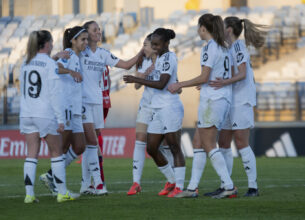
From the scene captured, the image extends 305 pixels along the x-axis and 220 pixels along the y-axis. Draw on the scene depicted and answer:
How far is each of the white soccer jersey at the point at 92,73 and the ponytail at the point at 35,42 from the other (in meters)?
1.11

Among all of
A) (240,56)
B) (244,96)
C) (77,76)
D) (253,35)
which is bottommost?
(244,96)

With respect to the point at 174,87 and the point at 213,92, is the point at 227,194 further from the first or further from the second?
the point at 174,87

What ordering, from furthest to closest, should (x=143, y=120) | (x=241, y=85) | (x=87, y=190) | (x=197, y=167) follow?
1. (x=87, y=190)
2. (x=143, y=120)
3. (x=241, y=85)
4. (x=197, y=167)

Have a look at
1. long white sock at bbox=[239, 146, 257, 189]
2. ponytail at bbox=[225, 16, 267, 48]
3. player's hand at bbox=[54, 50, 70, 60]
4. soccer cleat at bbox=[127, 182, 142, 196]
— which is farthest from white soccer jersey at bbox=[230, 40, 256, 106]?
player's hand at bbox=[54, 50, 70, 60]

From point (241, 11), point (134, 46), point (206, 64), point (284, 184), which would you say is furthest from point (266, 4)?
point (206, 64)

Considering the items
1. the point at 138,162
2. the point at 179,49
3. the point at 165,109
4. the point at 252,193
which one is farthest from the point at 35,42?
the point at 179,49

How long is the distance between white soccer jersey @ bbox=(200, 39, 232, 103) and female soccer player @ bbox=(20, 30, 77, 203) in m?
1.56

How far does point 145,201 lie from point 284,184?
2.81 m

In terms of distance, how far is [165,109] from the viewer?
26.7 ft

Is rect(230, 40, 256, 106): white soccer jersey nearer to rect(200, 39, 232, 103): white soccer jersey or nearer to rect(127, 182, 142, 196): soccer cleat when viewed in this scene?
rect(200, 39, 232, 103): white soccer jersey

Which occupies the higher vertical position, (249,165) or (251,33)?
(251,33)

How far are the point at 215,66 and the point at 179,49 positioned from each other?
51.2 ft

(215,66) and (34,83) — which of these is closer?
(34,83)

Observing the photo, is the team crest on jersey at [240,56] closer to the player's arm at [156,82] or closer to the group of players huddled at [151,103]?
the group of players huddled at [151,103]
